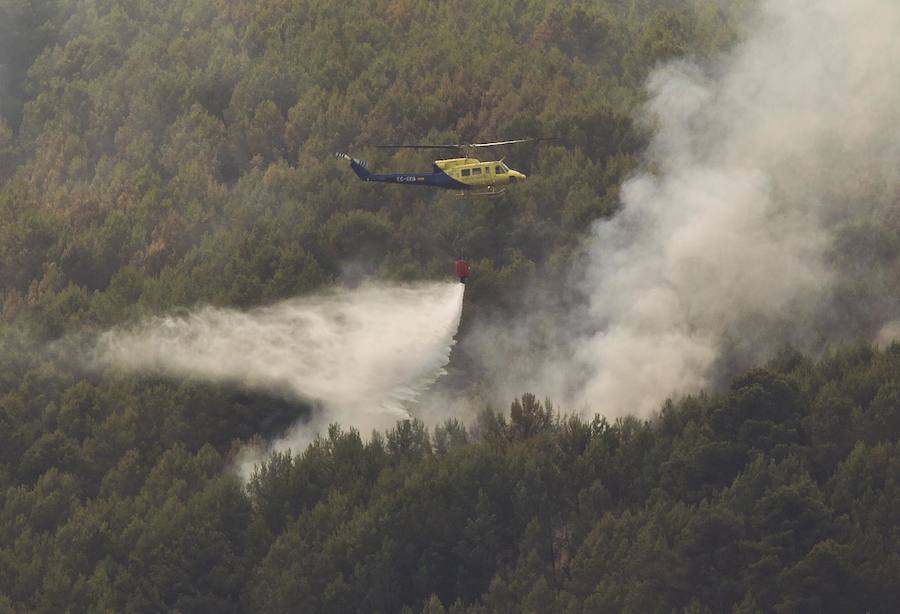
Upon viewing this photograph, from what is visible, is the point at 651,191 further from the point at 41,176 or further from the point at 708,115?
the point at 41,176

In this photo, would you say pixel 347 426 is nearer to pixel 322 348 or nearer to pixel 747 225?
pixel 322 348

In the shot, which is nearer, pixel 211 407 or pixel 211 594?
pixel 211 594

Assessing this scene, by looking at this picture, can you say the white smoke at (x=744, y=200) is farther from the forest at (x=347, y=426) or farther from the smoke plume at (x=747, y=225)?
the forest at (x=347, y=426)

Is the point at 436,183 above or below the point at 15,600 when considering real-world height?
above

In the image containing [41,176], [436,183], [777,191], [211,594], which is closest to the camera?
[211,594]

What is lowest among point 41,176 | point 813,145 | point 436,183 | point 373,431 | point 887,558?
point 887,558

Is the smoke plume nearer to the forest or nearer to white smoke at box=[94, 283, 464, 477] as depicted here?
the forest

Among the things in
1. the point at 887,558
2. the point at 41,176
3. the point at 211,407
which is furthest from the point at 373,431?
the point at 41,176

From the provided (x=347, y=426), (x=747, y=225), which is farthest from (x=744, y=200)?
(x=347, y=426)
